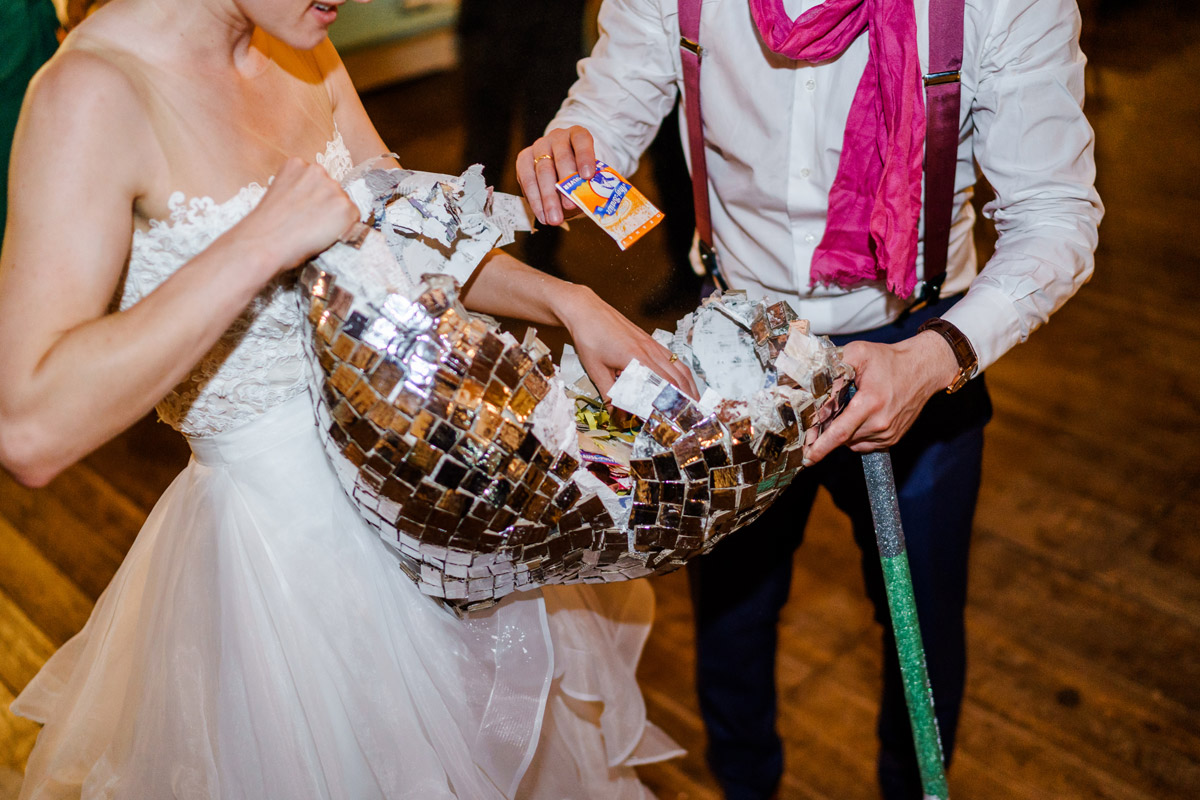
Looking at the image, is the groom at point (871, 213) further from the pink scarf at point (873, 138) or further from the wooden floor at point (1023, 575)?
the wooden floor at point (1023, 575)

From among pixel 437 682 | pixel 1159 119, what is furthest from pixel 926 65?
pixel 1159 119

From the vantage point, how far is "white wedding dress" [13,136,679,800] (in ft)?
3.90

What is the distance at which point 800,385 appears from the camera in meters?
1.14

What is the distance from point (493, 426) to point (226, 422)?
0.38 metres

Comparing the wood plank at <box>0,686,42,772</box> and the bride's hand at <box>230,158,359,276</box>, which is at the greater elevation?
the bride's hand at <box>230,158,359,276</box>

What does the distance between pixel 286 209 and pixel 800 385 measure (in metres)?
0.58

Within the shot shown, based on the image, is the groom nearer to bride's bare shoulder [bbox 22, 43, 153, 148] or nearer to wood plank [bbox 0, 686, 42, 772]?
bride's bare shoulder [bbox 22, 43, 153, 148]

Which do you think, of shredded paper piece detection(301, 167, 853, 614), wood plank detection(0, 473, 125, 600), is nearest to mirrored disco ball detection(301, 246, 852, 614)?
shredded paper piece detection(301, 167, 853, 614)

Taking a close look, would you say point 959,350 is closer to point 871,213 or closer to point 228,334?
point 871,213

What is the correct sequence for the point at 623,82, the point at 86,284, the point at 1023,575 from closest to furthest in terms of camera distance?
the point at 86,284
the point at 623,82
the point at 1023,575

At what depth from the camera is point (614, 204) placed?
130cm

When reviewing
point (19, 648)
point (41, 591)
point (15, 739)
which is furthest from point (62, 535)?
point (15, 739)

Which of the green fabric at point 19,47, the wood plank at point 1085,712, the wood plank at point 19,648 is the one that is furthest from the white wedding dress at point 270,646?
the wood plank at point 1085,712

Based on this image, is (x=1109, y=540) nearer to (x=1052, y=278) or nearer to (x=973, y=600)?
(x=973, y=600)
